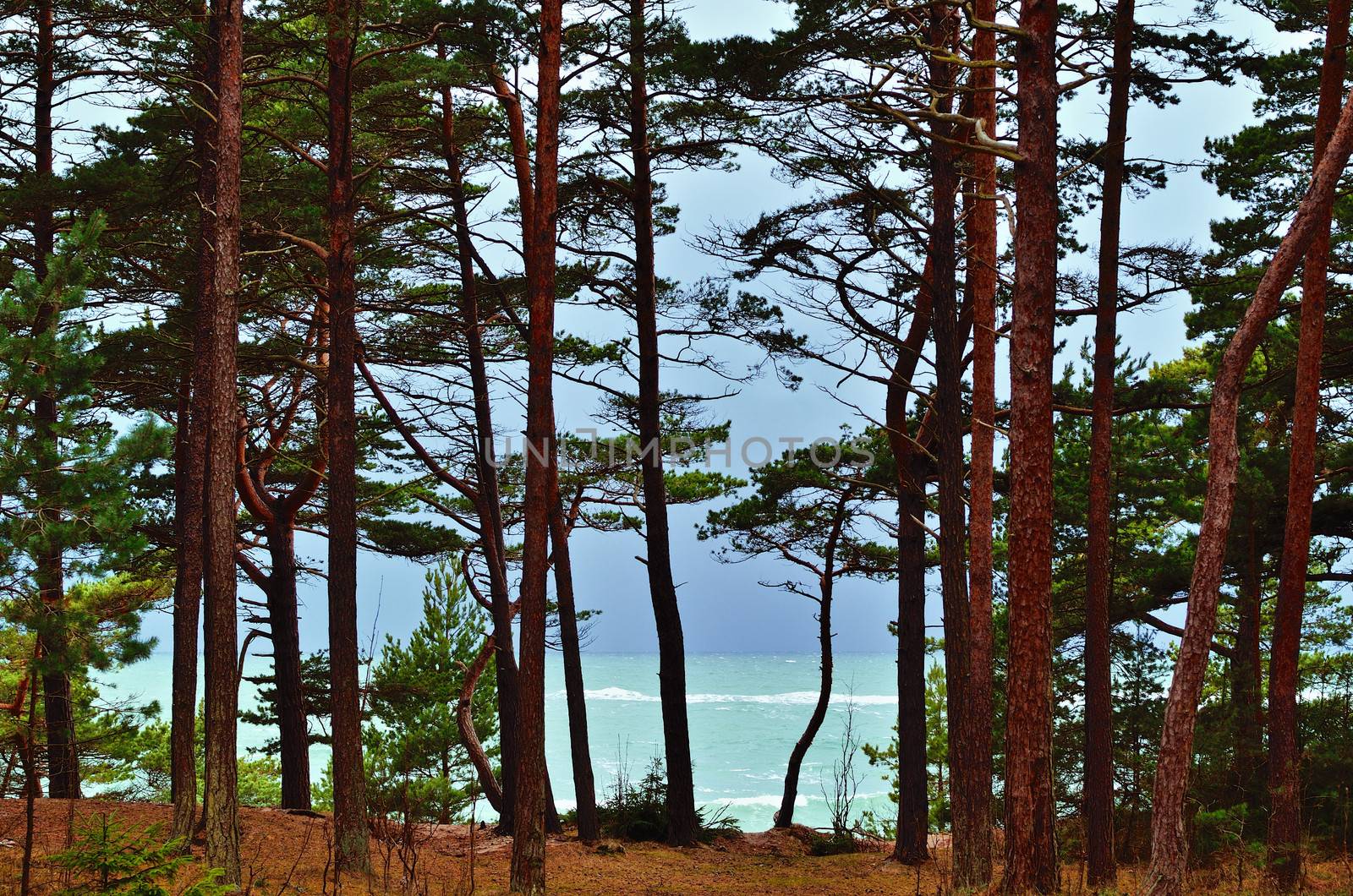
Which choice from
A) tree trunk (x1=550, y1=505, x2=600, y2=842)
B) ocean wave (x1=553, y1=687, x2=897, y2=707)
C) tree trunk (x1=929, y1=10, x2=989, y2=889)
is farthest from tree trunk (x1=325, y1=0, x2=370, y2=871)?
ocean wave (x1=553, y1=687, x2=897, y2=707)

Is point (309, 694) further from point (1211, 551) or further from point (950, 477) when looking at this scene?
point (1211, 551)

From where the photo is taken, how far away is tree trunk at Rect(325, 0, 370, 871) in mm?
9391

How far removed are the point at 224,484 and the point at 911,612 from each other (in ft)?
24.8

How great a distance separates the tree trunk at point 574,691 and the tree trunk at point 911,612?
3.63 m

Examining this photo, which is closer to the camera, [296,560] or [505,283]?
[505,283]

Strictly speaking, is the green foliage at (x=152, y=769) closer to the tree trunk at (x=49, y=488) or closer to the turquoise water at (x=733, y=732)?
the tree trunk at (x=49, y=488)

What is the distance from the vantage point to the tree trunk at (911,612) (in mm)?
11672

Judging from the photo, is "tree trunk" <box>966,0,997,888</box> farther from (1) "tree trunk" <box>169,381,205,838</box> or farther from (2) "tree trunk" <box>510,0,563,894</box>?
(1) "tree trunk" <box>169,381,205,838</box>

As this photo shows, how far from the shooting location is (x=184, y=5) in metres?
10.5

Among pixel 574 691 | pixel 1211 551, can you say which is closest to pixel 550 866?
pixel 574 691

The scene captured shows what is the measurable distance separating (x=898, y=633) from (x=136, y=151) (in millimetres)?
10378

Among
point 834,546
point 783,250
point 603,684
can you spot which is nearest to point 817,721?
point 834,546

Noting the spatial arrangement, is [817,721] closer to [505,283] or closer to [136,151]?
[505,283]

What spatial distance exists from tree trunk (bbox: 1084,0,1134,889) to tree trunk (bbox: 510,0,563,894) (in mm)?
5009
